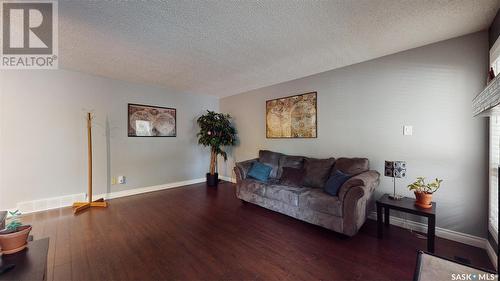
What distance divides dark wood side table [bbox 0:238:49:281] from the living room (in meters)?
0.01

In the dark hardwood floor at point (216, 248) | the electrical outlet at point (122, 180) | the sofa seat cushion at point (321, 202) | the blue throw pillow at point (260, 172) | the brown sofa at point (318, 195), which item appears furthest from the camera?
the electrical outlet at point (122, 180)

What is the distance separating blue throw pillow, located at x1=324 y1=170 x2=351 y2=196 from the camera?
98.0 inches

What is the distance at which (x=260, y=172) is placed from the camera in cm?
351

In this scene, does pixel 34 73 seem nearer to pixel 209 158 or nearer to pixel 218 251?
pixel 209 158

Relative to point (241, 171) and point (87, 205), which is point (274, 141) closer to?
point (241, 171)

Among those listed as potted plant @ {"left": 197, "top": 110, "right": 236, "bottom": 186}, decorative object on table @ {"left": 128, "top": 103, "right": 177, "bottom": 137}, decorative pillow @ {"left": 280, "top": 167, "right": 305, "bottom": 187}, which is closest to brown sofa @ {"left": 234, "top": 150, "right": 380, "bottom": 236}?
decorative pillow @ {"left": 280, "top": 167, "right": 305, "bottom": 187}

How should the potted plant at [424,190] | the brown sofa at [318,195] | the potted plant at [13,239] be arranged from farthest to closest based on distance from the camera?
the brown sofa at [318,195] < the potted plant at [424,190] < the potted plant at [13,239]

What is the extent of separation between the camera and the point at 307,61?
2996mm

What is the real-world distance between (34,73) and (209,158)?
3753mm

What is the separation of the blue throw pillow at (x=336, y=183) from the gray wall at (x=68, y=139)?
3.75 meters

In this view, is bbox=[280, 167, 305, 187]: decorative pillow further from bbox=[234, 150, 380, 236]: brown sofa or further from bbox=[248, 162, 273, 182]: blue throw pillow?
bbox=[248, 162, 273, 182]: blue throw pillow

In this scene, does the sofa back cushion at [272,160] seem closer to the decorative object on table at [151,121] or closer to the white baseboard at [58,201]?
the decorative object on table at [151,121]

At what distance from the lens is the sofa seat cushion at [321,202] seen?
232cm

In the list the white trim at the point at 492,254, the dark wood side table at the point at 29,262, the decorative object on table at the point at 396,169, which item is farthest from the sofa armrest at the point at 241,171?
the white trim at the point at 492,254
